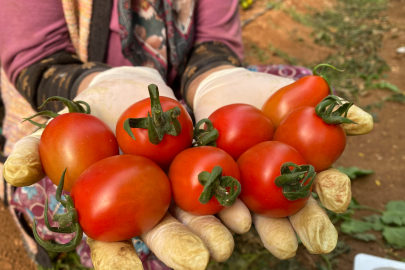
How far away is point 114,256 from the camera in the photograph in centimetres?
76

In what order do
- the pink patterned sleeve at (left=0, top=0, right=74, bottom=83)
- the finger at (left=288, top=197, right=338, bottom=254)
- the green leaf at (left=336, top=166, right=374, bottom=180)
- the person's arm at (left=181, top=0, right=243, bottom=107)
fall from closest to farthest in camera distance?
1. the finger at (left=288, top=197, right=338, bottom=254)
2. the pink patterned sleeve at (left=0, top=0, right=74, bottom=83)
3. the person's arm at (left=181, top=0, right=243, bottom=107)
4. the green leaf at (left=336, top=166, right=374, bottom=180)

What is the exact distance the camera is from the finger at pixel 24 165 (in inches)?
33.5

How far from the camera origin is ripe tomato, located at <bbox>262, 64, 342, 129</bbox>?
110 centimetres

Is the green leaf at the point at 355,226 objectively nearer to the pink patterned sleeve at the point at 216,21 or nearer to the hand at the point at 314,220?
the hand at the point at 314,220

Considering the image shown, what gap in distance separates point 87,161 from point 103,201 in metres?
0.18

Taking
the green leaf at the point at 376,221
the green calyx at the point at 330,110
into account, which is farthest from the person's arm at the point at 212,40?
the green leaf at the point at 376,221

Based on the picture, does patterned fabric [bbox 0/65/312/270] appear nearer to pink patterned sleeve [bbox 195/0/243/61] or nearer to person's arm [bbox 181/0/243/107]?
person's arm [bbox 181/0/243/107]

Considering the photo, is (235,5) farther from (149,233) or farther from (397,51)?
(397,51)

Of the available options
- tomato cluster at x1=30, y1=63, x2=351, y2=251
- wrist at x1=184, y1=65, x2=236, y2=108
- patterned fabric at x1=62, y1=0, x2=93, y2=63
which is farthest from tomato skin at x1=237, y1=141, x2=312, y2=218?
patterned fabric at x1=62, y1=0, x2=93, y2=63

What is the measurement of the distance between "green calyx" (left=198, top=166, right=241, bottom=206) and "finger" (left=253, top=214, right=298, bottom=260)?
0.68ft

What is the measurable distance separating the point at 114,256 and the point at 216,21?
1.82m

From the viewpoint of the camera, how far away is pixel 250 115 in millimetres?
995

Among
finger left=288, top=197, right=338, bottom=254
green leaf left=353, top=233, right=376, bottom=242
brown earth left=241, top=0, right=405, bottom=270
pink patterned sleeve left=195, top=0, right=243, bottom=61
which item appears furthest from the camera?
brown earth left=241, top=0, right=405, bottom=270

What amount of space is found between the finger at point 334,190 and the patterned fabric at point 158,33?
1310mm
